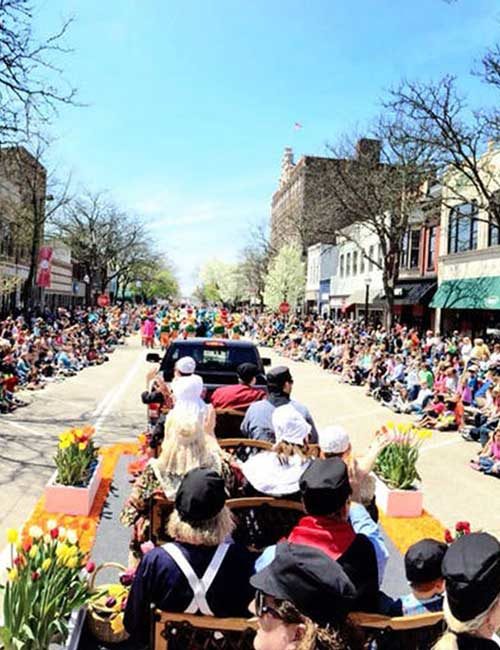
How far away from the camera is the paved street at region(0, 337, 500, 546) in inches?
335

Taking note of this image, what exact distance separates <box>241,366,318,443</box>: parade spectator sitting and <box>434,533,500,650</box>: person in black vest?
4178 mm

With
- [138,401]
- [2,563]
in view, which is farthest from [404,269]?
[2,563]

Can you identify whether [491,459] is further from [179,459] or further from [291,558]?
[291,558]

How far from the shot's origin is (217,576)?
322cm

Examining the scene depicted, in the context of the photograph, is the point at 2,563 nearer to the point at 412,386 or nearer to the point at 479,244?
the point at 412,386

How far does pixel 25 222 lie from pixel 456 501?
3989cm

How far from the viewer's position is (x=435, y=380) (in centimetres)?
1702

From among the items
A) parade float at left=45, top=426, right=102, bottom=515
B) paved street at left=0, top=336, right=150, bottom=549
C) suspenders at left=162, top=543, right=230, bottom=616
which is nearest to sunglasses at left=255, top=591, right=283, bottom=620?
suspenders at left=162, top=543, right=230, bottom=616

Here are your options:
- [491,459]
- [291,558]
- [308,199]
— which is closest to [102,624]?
[291,558]

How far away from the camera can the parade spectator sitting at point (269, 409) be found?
6573 millimetres

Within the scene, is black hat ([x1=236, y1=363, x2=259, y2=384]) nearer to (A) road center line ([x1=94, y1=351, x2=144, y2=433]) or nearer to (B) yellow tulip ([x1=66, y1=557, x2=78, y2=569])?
(B) yellow tulip ([x1=66, y1=557, x2=78, y2=569])

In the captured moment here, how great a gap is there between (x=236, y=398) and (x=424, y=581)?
4443mm

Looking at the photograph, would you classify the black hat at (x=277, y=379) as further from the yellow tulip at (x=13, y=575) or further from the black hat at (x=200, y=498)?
the yellow tulip at (x=13, y=575)

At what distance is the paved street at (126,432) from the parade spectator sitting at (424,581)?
15.5 ft
